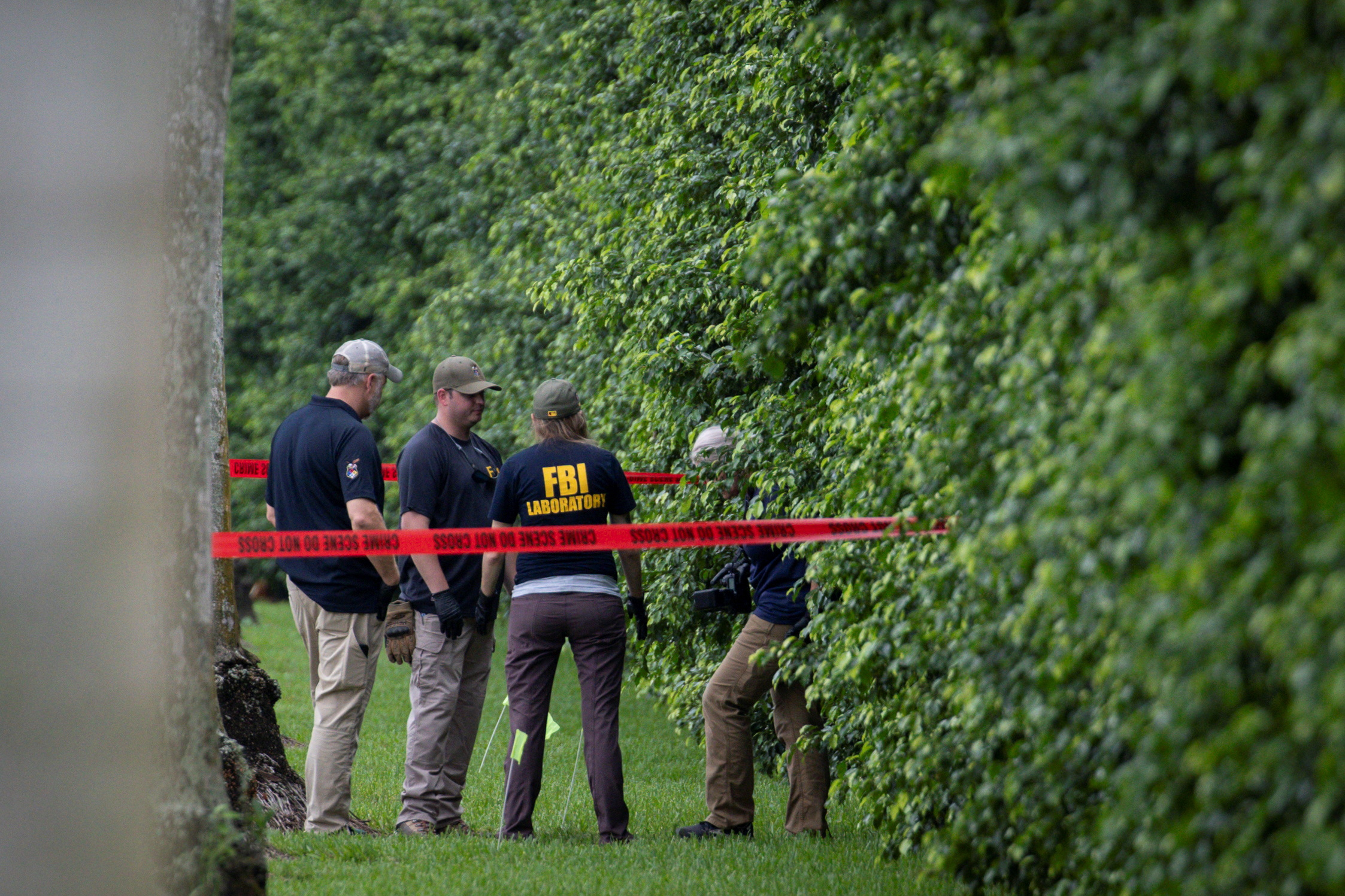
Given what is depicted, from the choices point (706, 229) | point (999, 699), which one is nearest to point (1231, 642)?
point (999, 699)

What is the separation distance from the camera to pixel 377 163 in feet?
63.1

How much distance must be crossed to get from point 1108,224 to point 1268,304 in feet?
1.20

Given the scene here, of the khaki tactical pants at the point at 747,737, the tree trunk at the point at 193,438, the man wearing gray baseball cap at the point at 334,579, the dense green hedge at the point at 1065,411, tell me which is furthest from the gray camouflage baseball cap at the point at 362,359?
the tree trunk at the point at 193,438

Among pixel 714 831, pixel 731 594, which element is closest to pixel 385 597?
pixel 731 594

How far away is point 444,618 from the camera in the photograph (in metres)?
6.65

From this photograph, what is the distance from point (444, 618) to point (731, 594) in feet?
4.88

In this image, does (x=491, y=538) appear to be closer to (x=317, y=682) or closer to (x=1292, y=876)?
(x=317, y=682)

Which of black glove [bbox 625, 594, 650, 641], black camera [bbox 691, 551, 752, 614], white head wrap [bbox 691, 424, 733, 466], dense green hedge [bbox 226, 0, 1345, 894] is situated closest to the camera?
dense green hedge [bbox 226, 0, 1345, 894]

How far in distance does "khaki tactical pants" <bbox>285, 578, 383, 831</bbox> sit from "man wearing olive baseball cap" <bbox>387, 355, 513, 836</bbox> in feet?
1.02

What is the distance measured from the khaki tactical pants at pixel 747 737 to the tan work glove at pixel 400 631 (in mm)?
1508

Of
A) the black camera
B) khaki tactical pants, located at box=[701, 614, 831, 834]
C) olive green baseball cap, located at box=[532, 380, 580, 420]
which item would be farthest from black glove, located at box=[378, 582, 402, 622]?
khaki tactical pants, located at box=[701, 614, 831, 834]

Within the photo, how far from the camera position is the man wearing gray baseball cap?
6.47 m

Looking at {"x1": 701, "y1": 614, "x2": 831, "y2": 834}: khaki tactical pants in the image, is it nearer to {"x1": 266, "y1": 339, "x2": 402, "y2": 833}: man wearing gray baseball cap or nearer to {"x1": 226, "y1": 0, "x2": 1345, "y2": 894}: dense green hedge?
{"x1": 226, "y1": 0, "x2": 1345, "y2": 894}: dense green hedge

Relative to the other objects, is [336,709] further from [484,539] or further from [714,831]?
[714,831]
